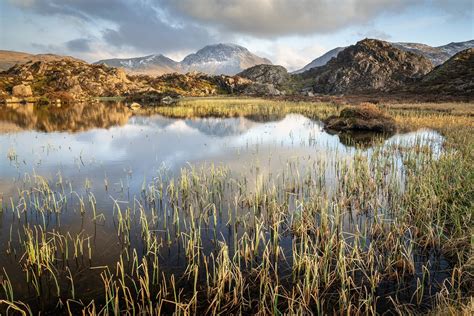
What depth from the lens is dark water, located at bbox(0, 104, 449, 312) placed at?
29.6 feet

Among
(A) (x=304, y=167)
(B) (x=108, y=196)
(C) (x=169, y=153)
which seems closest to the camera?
(B) (x=108, y=196)

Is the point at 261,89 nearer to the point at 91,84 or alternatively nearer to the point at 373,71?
the point at 373,71

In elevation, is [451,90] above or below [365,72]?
below

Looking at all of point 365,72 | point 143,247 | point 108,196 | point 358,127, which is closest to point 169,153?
point 108,196

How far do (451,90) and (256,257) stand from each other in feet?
289

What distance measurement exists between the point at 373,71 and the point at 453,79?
277 ft

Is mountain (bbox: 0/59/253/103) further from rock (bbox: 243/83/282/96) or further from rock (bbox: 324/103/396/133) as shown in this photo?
rock (bbox: 324/103/396/133)

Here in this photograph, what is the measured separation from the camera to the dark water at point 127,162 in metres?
9.02

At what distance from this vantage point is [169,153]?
22.6 meters

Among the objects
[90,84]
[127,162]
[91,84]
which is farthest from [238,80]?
[127,162]

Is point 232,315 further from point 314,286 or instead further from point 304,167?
point 304,167

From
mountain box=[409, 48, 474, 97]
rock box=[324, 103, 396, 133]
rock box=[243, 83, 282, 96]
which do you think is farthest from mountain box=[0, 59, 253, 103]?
mountain box=[409, 48, 474, 97]

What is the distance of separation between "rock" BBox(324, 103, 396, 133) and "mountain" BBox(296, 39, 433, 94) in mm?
128529

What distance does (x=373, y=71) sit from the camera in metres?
167
